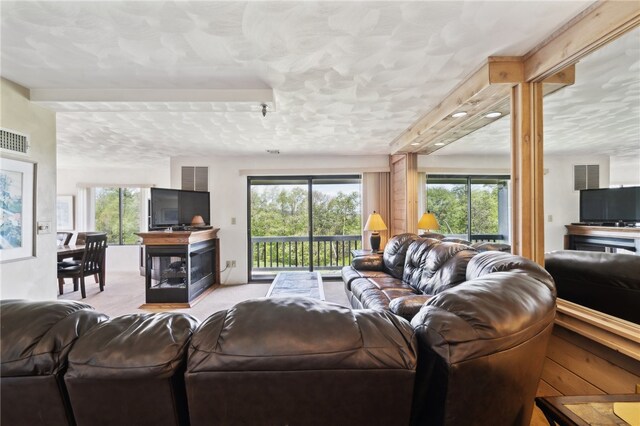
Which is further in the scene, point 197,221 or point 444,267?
point 197,221

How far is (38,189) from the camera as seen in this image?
2510 millimetres

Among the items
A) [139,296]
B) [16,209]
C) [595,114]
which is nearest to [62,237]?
[139,296]

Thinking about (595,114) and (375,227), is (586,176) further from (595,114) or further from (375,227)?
(375,227)

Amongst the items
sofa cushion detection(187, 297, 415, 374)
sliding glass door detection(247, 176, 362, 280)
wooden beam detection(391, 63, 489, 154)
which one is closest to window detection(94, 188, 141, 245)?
sliding glass door detection(247, 176, 362, 280)

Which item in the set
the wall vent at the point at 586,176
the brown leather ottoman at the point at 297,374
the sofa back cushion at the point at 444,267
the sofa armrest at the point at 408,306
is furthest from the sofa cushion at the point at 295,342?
the wall vent at the point at 586,176

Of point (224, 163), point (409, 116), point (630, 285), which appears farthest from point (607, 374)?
point (224, 163)

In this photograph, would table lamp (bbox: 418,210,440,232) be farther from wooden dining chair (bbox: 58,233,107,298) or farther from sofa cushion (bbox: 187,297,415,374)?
wooden dining chair (bbox: 58,233,107,298)

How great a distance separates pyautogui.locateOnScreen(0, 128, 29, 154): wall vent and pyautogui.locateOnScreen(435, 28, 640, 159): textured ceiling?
4.30 m

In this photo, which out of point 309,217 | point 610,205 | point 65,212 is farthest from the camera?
point 65,212

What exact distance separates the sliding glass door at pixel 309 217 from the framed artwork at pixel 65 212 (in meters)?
4.40

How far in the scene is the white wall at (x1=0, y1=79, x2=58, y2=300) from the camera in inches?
89.9

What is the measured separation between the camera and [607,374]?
1448mm

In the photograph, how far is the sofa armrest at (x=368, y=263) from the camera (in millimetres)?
3887

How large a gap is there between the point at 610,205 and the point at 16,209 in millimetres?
7287
